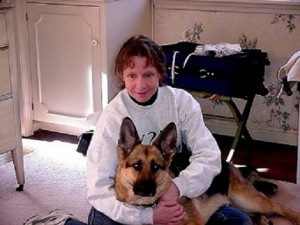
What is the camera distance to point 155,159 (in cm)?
171

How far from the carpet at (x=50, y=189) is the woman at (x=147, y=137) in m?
0.62

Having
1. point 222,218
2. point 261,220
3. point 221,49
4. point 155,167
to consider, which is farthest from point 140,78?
point 221,49

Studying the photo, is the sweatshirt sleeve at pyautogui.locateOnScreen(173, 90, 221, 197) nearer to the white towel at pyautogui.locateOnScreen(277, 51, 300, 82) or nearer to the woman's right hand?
the woman's right hand

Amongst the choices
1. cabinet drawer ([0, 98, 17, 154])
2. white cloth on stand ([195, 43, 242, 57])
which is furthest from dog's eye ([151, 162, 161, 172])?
white cloth on stand ([195, 43, 242, 57])

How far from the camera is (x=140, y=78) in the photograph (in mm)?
1818

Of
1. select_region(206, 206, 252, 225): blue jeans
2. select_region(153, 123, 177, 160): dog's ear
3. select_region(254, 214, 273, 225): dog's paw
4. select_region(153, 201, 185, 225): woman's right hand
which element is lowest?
select_region(254, 214, 273, 225): dog's paw

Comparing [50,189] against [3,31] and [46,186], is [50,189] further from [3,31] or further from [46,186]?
[3,31]

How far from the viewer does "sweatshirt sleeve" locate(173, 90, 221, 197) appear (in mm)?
1821

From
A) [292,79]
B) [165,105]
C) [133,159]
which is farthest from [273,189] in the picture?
[133,159]

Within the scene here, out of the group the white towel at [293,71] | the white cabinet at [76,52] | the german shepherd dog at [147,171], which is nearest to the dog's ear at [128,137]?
the german shepherd dog at [147,171]

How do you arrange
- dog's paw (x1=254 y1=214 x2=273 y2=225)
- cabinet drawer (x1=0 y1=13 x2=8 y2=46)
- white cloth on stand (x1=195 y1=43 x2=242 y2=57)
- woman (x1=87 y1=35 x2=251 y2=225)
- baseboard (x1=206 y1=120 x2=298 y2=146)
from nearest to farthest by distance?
woman (x1=87 y1=35 x2=251 y2=225)
dog's paw (x1=254 y1=214 x2=273 y2=225)
cabinet drawer (x1=0 y1=13 x2=8 y2=46)
white cloth on stand (x1=195 y1=43 x2=242 y2=57)
baseboard (x1=206 y1=120 x2=298 y2=146)

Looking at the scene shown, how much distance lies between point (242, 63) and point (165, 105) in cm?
100

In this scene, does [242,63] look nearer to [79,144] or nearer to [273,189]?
[273,189]

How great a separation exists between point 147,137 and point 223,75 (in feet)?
3.42
